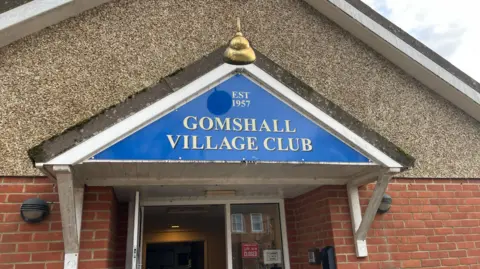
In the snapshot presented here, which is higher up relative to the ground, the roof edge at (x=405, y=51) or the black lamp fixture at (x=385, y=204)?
the roof edge at (x=405, y=51)

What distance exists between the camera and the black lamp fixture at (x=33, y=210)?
128 inches

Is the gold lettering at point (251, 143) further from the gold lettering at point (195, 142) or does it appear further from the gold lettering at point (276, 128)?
the gold lettering at point (195, 142)

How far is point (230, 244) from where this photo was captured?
436 centimetres

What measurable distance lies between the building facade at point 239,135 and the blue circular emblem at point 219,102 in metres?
0.01

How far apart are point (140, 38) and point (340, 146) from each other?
247 centimetres

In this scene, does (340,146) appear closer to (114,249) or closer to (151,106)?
(151,106)

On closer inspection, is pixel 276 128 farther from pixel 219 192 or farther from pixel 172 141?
pixel 219 192

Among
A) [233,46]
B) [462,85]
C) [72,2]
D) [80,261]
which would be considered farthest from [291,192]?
[72,2]

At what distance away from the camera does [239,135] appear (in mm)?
3186

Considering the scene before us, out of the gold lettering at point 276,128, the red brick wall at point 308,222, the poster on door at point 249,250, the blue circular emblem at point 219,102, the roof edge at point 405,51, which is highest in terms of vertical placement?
the roof edge at point 405,51

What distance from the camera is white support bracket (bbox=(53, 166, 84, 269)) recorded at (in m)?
2.78

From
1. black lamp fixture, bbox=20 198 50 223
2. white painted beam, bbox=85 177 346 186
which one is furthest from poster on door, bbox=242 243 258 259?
black lamp fixture, bbox=20 198 50 223

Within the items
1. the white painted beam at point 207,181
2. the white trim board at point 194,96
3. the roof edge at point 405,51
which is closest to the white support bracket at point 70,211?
the white trim board at point 194,96

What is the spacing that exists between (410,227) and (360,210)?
73 centimetres
